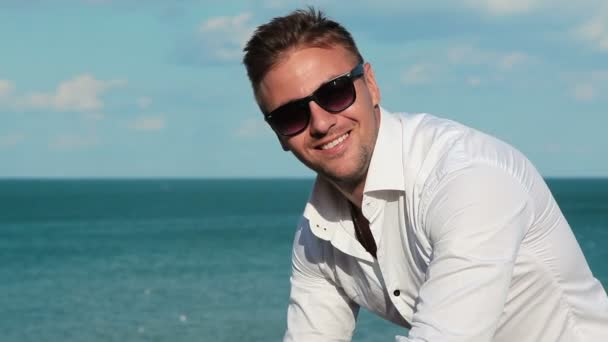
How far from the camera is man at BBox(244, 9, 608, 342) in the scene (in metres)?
2.62

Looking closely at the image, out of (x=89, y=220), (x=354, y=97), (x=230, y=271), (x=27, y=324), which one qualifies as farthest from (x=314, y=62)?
(x=89, y=220)

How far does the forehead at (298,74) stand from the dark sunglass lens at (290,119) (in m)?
0.03

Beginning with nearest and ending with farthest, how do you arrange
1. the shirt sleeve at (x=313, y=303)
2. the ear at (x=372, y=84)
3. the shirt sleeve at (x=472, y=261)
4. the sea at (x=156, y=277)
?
1. the shirt sleeve at (x=472, y=261)
2. the ear at (x=372, y=84)
3. the shirt sleeve at (x=313, y=303)
4. the sea at (x=156, y=277)

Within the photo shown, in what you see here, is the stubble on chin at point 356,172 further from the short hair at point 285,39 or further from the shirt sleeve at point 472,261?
the shirt sleeve at point 472,261

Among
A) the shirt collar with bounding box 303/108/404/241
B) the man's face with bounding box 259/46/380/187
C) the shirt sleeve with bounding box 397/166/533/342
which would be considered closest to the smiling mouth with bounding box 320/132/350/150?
the man's face with bounding box 259/46/380/187

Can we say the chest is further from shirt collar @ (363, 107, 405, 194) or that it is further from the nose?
the nose

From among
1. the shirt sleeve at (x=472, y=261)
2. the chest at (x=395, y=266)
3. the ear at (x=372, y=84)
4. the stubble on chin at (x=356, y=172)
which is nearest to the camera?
the shirt sleeve at (x=472, y=261)

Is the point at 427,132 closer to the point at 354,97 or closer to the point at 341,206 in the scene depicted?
the point at 354,97

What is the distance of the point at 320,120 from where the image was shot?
3074 mm

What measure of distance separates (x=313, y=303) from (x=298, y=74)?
0.97 metres

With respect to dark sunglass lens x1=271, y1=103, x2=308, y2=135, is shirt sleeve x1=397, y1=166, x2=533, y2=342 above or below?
below

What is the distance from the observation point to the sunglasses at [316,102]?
304 centimetres

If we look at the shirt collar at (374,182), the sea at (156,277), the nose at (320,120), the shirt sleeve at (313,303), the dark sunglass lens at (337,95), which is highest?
the dark sunglass lens at (337,95)

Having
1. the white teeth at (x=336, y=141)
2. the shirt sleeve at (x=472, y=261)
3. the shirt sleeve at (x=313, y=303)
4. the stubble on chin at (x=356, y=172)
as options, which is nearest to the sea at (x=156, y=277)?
the shirt sleeve at (x=313, y=303)
